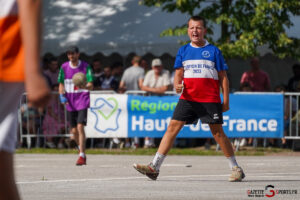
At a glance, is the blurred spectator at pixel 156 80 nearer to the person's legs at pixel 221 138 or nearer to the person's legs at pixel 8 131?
the person's legs at pixel 221 138

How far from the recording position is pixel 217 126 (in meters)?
9.99

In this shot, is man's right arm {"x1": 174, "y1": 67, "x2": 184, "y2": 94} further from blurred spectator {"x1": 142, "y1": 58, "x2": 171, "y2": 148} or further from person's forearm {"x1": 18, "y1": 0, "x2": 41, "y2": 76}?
blurred spectator {"x1": 142, "y1": 58, "x2": 171, "y2": 148}

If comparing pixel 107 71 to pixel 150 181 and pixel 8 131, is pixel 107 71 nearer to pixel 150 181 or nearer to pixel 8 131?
pixel 150 181

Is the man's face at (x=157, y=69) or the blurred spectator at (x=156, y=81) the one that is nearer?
the blurred spectator at (x=156, y=81)

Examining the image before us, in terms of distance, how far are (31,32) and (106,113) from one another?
14.6 metres

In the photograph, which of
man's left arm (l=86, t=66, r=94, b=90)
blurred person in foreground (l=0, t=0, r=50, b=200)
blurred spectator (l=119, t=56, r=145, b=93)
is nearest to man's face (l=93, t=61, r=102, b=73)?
blurred spectator (l=119, t=56, r=145, b=93)

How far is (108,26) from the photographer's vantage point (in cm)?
2203

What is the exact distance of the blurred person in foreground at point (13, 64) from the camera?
3.44m

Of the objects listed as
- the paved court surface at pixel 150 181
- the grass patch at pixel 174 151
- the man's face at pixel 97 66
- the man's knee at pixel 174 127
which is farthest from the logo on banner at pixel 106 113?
the man's knee at pixel 174 127

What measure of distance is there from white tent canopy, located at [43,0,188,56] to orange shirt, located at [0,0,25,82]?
1706 centimetres

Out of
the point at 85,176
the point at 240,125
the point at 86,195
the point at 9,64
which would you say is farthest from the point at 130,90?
the point at 9,64

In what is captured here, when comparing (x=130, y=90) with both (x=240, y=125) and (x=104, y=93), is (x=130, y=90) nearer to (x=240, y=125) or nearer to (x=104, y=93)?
(x=104, y=93)

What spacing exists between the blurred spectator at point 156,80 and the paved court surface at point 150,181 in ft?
11.3

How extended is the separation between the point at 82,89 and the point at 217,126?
4171 mm
